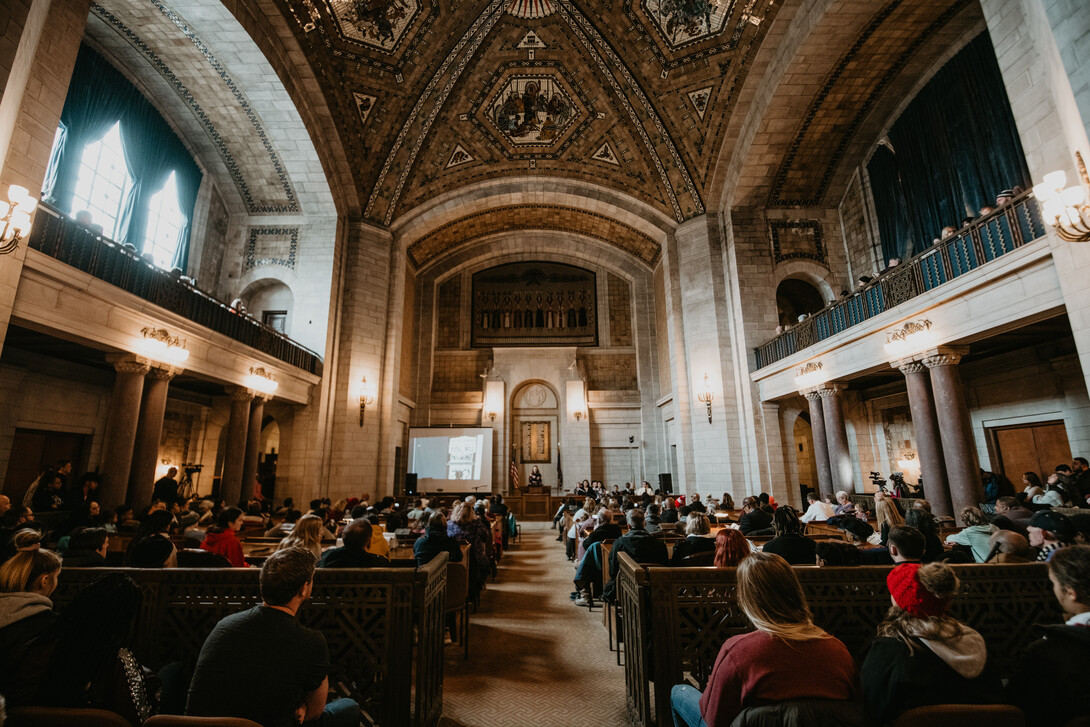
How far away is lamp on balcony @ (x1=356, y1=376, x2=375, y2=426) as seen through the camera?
12.2m

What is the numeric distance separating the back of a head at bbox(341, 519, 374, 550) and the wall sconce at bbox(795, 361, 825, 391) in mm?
8784

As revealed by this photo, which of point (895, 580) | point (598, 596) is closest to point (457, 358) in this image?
point (598, 596)

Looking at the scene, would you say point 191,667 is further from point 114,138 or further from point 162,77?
point 162,77

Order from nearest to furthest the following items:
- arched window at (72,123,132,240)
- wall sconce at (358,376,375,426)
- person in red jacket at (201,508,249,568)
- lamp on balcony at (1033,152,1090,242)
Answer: person in red jacket at (201,508,249,568), lamp on balcony at (1033,152,1090,242), arched window at (72,123,132,240), wall sconce at (358,376,375,426)

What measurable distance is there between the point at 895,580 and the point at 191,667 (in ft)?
10.4

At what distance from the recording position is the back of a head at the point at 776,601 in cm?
151

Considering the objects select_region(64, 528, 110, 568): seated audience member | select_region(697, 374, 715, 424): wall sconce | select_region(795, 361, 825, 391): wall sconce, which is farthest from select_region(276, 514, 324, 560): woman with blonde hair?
select_region(697, 374, 715, 424): wall sconce

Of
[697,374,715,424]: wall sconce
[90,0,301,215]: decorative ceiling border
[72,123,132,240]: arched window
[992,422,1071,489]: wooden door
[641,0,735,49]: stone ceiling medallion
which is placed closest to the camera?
[992,422,1071,489]: wooden door

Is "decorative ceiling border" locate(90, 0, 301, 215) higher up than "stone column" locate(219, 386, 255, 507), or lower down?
higher up

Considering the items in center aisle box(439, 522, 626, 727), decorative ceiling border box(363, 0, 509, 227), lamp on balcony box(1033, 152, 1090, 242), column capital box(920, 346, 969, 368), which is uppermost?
decorative ceiling border box(363, 0, 509, 227)

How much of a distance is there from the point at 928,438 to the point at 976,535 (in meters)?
4.36

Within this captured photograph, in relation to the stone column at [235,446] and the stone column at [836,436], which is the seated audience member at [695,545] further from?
the stone column at [235,446]

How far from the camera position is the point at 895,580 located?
1848 millimetres

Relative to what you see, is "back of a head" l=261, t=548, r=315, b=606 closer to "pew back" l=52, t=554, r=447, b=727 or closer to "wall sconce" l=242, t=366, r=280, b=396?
"pew back" l=52, t=554, r=447, b=727
